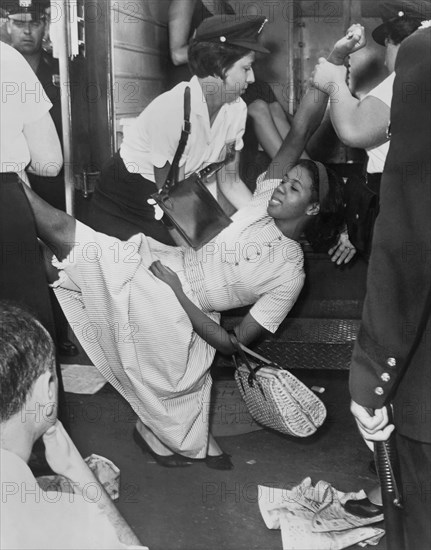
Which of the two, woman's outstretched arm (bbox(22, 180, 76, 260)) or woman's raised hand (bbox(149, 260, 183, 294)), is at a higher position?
woman's outstretched arm (bbox(22, 180, 76, 260))

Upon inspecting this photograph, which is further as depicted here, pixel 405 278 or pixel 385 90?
pixel 385 90

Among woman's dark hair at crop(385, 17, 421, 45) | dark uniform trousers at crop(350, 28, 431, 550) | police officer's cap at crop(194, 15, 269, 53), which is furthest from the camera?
police officer's cap at crop(194, 15, 269, 53)

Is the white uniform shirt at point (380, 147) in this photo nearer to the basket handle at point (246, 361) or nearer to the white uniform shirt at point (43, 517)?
the basket handle at point (246, 361)

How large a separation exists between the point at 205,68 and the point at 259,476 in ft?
4.88

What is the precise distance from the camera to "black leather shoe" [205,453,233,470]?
118 inches

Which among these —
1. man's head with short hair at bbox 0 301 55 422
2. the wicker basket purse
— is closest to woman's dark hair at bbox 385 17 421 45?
the wicker basket purse

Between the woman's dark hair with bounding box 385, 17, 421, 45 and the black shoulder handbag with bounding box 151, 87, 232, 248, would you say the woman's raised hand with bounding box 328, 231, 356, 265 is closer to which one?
the black shoulder handbag with bounding box 151, 87, 232, 248

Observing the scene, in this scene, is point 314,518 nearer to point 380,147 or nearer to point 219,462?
point 219,462

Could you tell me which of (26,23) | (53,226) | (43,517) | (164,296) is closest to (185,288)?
(164,296)

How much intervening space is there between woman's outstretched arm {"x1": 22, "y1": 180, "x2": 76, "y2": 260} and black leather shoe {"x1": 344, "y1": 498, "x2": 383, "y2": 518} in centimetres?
137

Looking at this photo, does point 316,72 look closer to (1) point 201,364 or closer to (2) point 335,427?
(1) point 201,364

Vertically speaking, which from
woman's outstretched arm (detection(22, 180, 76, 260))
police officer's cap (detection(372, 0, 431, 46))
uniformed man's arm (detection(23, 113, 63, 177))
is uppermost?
police officer's cap (detection(372, 0, 431, 46))

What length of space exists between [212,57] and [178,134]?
0.28m

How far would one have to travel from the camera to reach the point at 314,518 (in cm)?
279
